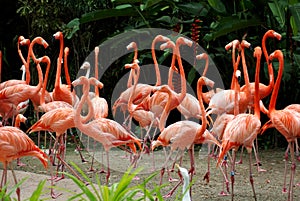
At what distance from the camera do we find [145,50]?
725 cm

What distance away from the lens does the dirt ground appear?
418cm

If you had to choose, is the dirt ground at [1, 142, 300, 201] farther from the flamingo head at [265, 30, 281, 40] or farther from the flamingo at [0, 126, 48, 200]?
the flamingo head at [265, 30, 281, 40]

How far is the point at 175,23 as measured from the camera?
6789 millimetres

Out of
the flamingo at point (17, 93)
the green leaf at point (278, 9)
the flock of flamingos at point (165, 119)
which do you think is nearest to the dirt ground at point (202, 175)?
the flock of flamingos at point (165, 119)

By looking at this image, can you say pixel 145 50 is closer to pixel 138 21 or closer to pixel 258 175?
pixel 138 21

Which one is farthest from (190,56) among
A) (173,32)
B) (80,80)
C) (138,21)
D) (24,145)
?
(24,145)

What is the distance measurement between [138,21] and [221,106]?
2.73m

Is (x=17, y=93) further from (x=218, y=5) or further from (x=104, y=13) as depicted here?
(x=218, y=5)

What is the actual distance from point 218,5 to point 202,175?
2.18 m

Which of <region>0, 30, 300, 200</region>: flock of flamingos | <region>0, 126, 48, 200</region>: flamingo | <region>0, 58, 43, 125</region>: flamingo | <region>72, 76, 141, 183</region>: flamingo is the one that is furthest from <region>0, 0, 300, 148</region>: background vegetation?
<region>0, 126, 48, 200</region>: flamingo

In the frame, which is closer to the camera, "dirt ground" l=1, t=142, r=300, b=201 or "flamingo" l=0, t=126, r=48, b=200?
"flamingo" l=0, t=126, r=48, b=200

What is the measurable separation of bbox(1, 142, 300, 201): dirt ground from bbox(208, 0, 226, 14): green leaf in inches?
59.0

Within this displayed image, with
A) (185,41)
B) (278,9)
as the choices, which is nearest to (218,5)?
(278,9)

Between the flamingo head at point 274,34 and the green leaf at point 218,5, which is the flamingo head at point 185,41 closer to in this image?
the flamingo head at point 274,34
